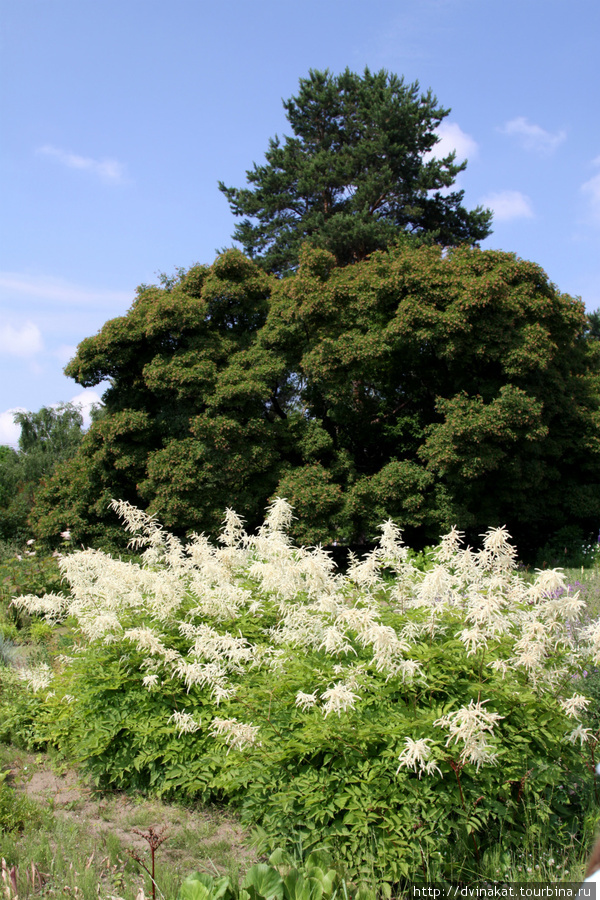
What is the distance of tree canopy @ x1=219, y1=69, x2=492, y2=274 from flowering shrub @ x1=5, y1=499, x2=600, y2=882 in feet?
57.5

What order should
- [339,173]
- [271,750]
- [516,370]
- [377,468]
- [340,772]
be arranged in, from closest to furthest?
[340,772] < [271,750] < [516,370] < [377,468] < [339,173]

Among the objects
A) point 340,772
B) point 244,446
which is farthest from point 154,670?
point 244,446

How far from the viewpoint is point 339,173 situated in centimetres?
2183

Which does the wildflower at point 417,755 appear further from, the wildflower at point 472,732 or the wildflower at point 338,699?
the wildflower at point 338,699

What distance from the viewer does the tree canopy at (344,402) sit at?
13.2 meters

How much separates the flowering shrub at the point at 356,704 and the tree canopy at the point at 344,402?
7.96 metres

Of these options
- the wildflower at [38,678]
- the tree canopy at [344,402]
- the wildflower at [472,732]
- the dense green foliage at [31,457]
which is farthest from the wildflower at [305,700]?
the dense green foliage at [31,457]

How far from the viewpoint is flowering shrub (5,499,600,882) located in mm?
3131

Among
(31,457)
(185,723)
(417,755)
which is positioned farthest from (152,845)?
(31,457)

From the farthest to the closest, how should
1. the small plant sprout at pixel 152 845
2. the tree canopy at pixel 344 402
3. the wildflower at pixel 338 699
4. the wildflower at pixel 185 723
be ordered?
the tree canopy at pixel 344 402, the wildflower at pixel 185 723, the wildflower at pixel 338 699, the small plant sprout at pixel 152 845

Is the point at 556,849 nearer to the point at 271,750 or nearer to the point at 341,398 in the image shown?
the point at 271,750

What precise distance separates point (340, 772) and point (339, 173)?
21.7 metres

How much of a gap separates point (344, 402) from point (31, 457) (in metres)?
13.7

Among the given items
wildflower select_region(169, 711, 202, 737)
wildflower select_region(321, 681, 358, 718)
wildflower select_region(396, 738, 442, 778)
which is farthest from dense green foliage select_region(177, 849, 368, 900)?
wildflower select_region(169, 711, 202, 737)
